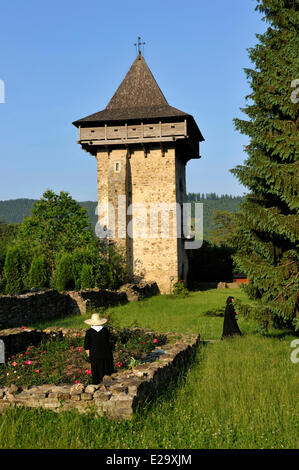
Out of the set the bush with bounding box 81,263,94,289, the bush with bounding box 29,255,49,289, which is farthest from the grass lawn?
the bush with bounding box 29,255,49,289

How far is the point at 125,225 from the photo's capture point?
1026 inches

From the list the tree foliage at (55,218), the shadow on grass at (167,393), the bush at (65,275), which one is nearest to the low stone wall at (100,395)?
the shadow on grass at (167,393)

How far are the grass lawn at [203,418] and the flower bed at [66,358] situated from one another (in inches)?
50.8

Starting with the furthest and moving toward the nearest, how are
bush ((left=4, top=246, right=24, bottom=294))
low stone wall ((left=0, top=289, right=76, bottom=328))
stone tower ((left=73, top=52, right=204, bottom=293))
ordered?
stone tower ((left=73, top=52, right=204, bottom=293)) < bush ((left=4, top=246, right=24, bottom=294)) < low stone wall ((left=0, top=289, right=76, bottom=328))

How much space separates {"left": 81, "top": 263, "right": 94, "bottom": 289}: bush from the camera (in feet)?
69.4

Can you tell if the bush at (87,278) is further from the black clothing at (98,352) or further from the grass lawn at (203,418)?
the black clothing at (98,352)

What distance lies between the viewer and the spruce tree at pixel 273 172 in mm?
9594

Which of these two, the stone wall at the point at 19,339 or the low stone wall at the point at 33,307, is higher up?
the stone wall at the point at 19,339

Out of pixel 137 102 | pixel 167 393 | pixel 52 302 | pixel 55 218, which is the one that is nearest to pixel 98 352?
pixel 167 393

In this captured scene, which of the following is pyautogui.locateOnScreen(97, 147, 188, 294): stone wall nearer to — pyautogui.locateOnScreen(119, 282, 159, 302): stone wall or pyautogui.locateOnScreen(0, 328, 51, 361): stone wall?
pyautogui.locateOnScreen(119, 282, 159, 302): stone wall

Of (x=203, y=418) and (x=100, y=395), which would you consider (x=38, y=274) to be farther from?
(x=203, y=418)

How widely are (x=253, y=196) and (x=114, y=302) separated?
38.2 feet

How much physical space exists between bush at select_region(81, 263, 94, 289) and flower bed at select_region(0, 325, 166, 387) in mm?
9972
